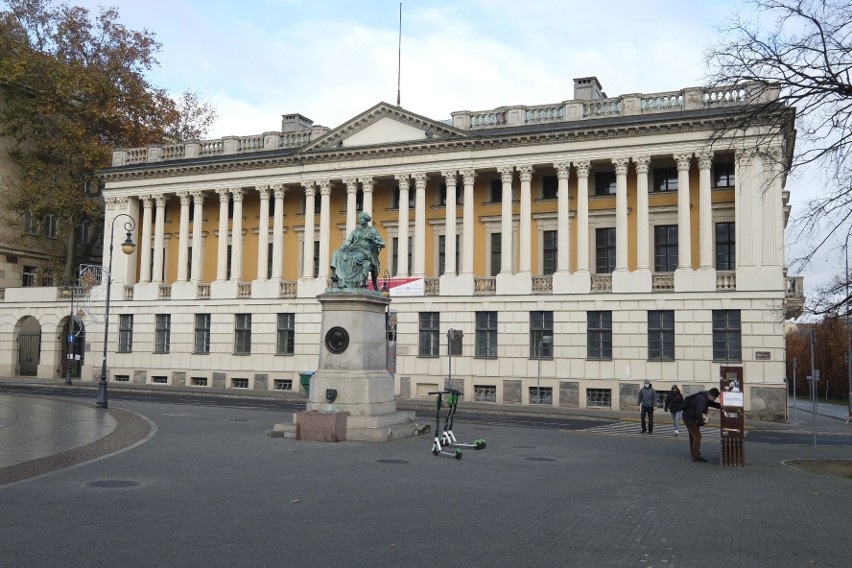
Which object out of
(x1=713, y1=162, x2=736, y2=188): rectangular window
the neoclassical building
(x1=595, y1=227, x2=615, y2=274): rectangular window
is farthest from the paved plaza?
(x1=713, y1=162, x2=736, y2=188): rectangular window

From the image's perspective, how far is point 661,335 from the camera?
39.1 meters

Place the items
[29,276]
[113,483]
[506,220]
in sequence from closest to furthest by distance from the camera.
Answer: [113,483] → [506,220] → [29,276]

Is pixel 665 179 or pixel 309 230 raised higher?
pixel 665 179

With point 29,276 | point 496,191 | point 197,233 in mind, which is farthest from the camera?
point 29,276

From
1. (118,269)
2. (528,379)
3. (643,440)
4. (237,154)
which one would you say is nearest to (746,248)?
(528,379)

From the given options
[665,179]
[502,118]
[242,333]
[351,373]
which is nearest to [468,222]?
[502,118]

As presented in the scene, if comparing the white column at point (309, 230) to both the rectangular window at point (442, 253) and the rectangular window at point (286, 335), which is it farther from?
the rectangular window at point (442, 253)

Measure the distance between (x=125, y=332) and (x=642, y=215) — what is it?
3410cm

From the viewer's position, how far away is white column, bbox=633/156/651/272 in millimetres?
40062

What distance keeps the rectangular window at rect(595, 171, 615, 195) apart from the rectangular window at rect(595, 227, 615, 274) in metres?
2.15

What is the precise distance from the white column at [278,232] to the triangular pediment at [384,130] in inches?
137

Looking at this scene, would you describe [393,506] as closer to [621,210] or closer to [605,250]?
[621,210]

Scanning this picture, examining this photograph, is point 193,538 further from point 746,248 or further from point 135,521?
point 746,248

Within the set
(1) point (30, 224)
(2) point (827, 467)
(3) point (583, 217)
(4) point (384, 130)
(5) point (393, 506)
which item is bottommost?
(2) point (827, 467)
